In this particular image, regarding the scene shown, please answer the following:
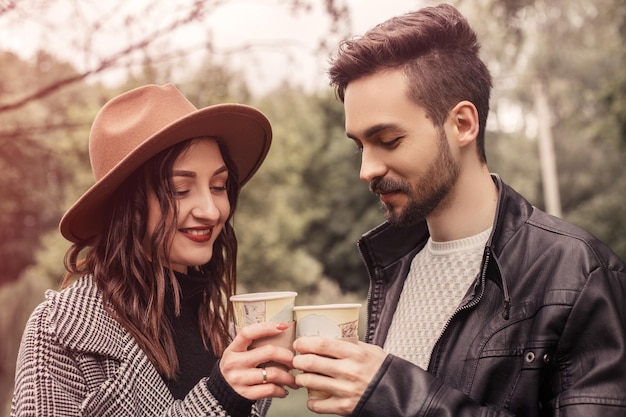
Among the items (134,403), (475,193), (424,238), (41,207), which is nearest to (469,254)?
(475,193)

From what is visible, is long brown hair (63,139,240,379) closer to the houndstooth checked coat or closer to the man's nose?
the houndstooth checked coat

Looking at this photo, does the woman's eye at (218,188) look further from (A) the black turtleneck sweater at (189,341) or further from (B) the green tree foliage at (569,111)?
(B) the green tree foliage at (569,111)

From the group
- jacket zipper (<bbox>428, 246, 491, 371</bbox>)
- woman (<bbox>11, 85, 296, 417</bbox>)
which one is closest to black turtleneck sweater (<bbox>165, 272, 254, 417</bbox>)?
woman (<bbox>11, 85, 296, 417</bbox>)

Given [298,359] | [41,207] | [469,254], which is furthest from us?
[41,207]

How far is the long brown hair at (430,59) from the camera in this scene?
8.77 ft

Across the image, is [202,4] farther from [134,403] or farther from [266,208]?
[266,208]

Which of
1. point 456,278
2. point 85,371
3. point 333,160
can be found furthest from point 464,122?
point 333,160

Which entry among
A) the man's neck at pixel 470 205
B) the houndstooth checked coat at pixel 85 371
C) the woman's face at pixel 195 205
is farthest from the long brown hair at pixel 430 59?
the houndstooth checked coat at pixel 85 371

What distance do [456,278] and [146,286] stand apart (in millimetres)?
1296

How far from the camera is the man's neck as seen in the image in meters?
2.73

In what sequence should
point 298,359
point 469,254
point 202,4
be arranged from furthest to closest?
point 202,4
point 469,254
point 298,359

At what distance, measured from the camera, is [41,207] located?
2883 cm

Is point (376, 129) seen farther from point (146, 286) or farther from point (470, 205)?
point (146, 286)

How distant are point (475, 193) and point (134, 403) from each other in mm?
1578
